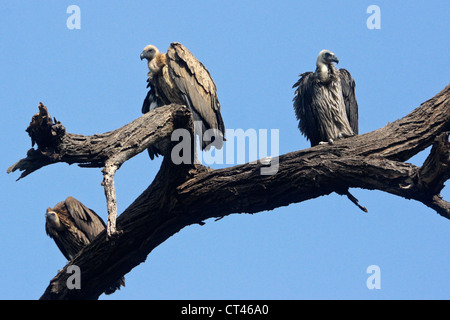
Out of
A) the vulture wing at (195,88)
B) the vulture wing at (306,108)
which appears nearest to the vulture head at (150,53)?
the vulture wing at (195,88)

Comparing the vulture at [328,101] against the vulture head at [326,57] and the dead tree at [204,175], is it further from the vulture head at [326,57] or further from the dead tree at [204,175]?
the dead tree at [204,175]

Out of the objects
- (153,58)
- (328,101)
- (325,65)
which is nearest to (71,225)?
(153,58)

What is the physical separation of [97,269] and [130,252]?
0.46 metres

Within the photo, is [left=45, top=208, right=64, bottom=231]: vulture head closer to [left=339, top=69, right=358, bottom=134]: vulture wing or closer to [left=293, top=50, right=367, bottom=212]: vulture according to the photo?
[left=293, top=50, right=367, bottom=212]: vulture

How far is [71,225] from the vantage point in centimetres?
1124

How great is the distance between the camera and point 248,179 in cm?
770

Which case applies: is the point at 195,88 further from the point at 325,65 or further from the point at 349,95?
the point at 349,95

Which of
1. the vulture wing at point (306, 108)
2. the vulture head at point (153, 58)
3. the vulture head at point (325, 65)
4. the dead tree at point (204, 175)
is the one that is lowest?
the dead tree at point (204, 175)

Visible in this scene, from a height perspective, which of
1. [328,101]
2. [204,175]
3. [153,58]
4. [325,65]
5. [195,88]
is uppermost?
[153,58]

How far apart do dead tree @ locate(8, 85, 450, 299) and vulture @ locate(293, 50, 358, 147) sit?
185 centimetres

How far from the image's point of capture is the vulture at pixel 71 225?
11117mm

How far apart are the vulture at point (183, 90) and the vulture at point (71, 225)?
6.68ft

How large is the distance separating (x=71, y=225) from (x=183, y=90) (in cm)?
322
